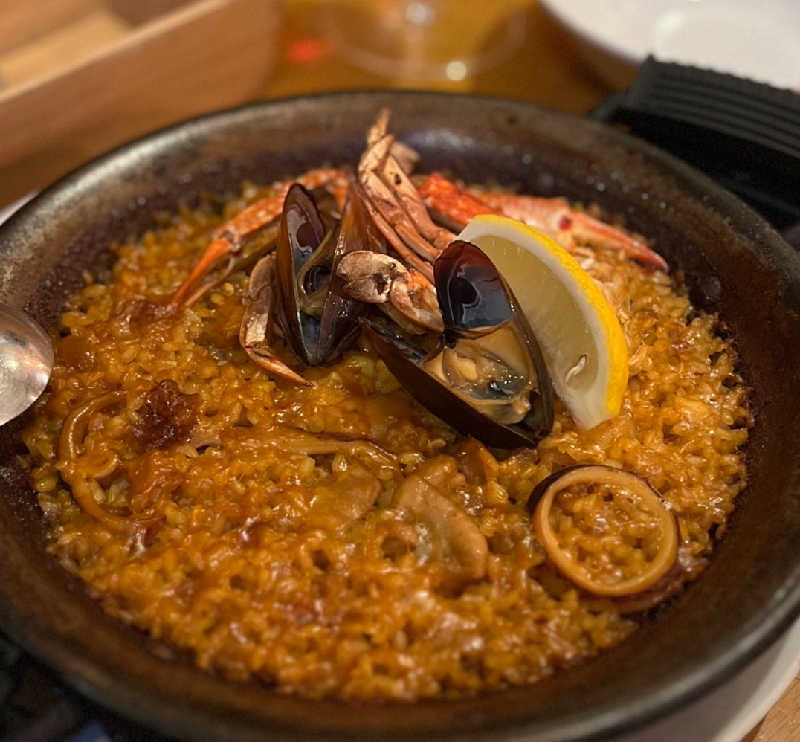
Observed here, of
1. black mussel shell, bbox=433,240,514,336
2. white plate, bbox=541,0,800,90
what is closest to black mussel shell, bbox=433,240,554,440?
black mussel shell, bbox=433,240,514,336

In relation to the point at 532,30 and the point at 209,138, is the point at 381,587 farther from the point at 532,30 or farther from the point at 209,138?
the point at 532,30

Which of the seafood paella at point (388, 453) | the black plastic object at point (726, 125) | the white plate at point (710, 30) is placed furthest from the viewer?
the white plate at point (710, 30)

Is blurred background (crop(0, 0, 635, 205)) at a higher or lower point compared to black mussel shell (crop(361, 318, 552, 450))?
higher

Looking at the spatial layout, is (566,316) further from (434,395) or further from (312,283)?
(312,283)

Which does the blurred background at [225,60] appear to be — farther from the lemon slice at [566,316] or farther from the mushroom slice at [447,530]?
the mushroom slice at [447,530]

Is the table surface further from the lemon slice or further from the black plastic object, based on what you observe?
the lemon slice

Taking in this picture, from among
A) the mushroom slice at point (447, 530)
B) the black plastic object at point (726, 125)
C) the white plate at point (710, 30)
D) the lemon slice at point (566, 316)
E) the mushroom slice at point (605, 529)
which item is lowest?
the mushroom slice at point (447, 530)

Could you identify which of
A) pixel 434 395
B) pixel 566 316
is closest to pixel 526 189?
pixel 566 316

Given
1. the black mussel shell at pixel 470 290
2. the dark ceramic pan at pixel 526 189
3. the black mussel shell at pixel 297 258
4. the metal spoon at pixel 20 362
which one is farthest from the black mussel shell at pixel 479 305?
the metal spoon at pixel 20 362
